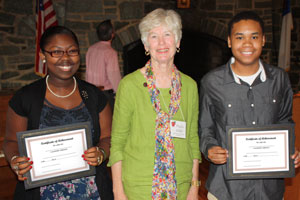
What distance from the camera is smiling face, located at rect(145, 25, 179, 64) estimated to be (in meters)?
1.52

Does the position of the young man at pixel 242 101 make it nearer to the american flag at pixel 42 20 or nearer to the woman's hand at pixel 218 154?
the woman's hand at pixel 218 154

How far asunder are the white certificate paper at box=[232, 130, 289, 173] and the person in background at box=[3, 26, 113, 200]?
684 millimetres

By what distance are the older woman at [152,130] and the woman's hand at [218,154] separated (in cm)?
16

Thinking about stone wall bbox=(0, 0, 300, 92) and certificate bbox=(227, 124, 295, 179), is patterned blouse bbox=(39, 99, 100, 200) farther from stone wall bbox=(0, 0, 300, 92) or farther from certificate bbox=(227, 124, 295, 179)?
stone wall bbox=(0, 0, 300, 92)

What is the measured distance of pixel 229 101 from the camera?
152cm

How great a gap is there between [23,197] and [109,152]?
473mm

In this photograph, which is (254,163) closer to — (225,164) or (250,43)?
(225,164)

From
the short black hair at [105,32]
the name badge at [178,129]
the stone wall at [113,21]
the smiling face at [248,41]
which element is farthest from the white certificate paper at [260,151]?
the stone wall at [113,21]

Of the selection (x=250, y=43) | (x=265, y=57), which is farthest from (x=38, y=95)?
(x=265, y=57)

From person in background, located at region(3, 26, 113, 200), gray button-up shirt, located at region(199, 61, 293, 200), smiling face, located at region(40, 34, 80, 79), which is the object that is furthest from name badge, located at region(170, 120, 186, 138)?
smiling face, located at region(40, 34, 80, 79)

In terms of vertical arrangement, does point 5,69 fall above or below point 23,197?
above

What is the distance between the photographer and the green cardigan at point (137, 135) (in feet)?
4.94

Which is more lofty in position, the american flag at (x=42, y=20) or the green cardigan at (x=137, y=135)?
the american flag at (x=42, y=20)

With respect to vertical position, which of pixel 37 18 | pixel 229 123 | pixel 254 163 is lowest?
pixel 254 163
